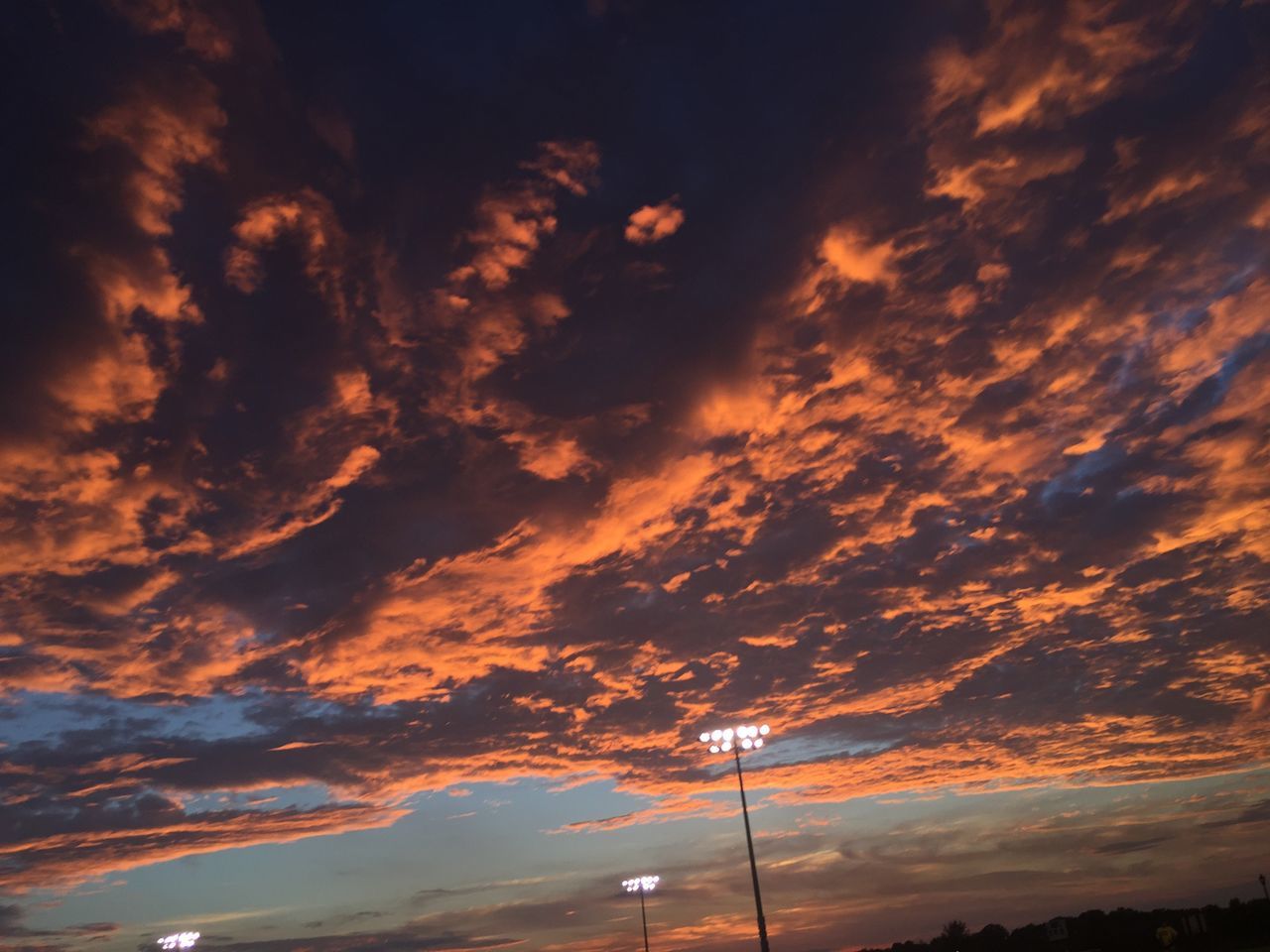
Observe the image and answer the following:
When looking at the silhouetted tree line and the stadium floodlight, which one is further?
the silhouetted tree line

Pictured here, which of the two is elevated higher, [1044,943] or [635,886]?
[635,886]

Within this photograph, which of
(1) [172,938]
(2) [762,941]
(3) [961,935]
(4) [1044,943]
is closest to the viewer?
(2) [762,941]

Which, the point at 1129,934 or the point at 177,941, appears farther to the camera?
the point at 1129,934

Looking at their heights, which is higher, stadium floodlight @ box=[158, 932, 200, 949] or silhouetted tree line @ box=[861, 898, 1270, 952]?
stadium floodlight @ box=[158, 932, 200, 949]

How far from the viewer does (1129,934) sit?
127m

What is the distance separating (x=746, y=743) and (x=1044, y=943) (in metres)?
118

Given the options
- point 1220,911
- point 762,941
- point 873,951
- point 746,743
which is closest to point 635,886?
point 746,743

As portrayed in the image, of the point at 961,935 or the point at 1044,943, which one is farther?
the point at 961,935

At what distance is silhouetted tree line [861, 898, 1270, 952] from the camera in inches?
3659

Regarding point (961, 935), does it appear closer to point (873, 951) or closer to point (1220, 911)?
point (873, 951)

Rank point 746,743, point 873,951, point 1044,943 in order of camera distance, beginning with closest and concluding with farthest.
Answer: point 746,743, point 1044,943, point 873,951

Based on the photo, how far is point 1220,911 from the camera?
113500 millimetres

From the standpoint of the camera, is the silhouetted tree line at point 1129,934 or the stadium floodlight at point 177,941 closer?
the stadium floodlight at point 177,941

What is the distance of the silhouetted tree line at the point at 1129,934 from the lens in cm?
9294
